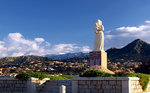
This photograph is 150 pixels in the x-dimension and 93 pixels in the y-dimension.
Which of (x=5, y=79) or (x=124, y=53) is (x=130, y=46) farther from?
(x=5, y=79)

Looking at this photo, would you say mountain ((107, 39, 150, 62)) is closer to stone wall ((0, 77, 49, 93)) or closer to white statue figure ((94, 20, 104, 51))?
white statue figure ((94, 20, 104, 51))

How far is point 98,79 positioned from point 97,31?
1519 cm

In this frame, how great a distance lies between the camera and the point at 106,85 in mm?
14500

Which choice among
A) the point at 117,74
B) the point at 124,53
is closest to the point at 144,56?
the point at 124,53

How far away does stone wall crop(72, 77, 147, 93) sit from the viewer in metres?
13.9

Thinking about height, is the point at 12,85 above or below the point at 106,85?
below

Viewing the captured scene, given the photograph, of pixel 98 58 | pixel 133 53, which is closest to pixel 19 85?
pixel 98 58

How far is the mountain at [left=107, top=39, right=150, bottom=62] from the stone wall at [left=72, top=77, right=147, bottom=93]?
46.3 metres

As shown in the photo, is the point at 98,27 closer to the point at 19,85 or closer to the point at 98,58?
the point at 98,58

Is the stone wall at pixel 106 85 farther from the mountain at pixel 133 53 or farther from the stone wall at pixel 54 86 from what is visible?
the mountain at pixel 133 53

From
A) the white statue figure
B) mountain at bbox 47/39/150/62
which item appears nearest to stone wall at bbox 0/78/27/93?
the white statue figure

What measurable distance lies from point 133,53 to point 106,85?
51562 millimetres

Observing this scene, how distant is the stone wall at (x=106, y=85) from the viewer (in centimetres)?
1394

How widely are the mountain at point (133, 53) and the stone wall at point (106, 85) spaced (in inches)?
1822
